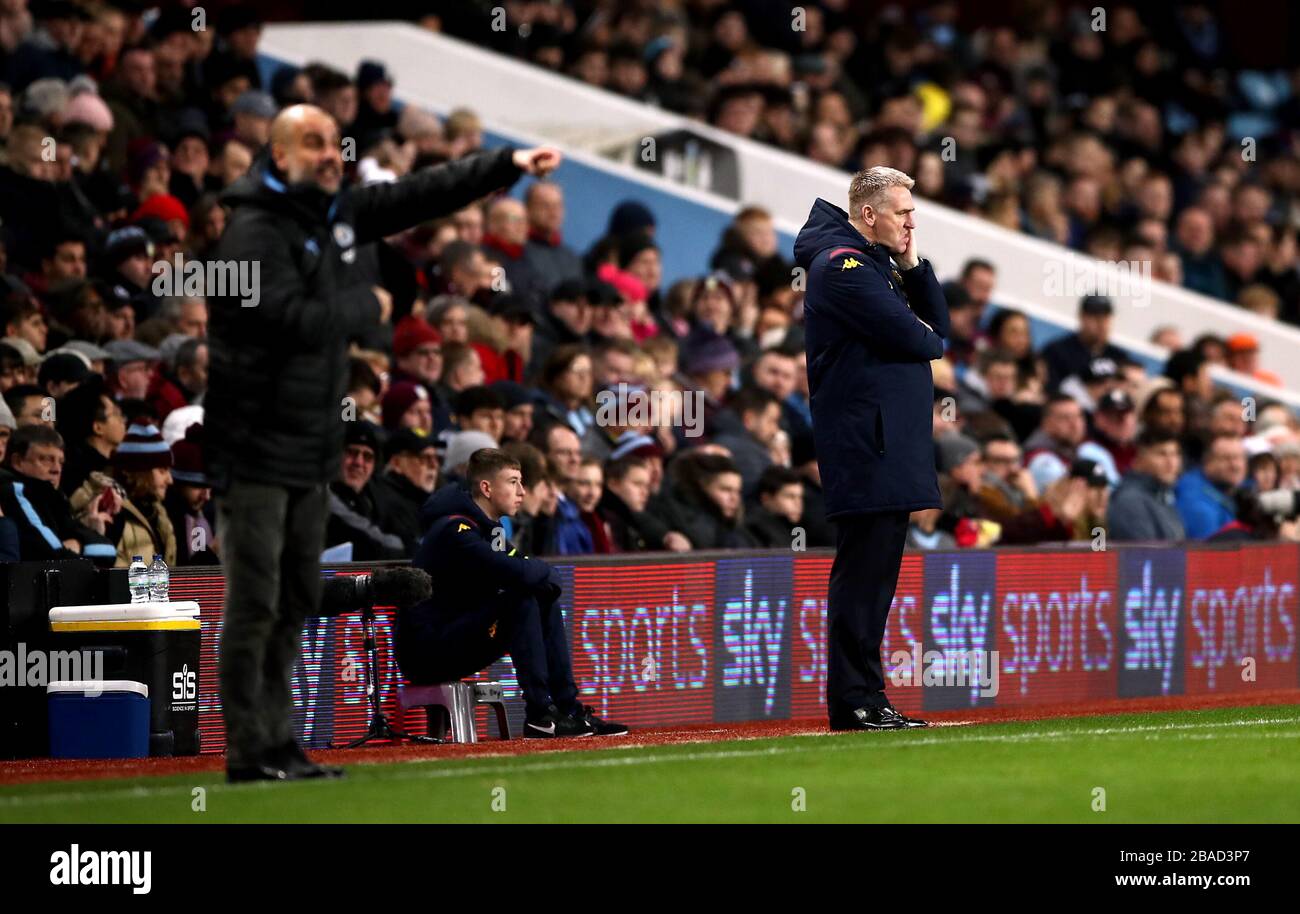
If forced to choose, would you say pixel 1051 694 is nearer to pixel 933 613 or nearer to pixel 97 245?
pixel 933 613

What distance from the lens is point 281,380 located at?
8.40 metres

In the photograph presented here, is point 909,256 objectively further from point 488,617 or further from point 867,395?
point 488,617

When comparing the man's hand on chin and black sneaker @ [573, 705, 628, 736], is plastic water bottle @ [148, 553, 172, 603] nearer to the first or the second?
black sneaker @ [573, 705, 628, 736]

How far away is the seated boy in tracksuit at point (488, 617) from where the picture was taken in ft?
37.3

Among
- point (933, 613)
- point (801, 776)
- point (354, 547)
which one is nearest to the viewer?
point (801, 776)

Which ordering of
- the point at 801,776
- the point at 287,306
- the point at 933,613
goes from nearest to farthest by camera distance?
the point at 287,306 → the point at 801,776 → the point at 933,613

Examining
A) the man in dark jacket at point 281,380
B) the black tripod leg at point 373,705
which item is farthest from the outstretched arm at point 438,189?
the black tripod leg at point 373,705

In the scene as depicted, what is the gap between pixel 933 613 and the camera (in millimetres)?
14125

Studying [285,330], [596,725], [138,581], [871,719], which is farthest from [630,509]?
[285,330]

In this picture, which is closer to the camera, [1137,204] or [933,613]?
[933,613]
